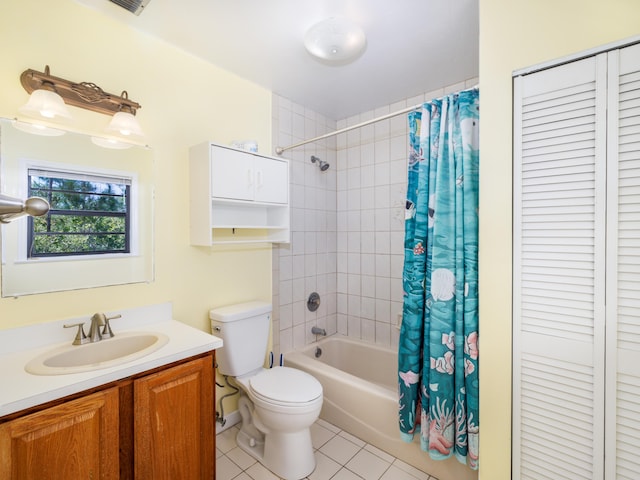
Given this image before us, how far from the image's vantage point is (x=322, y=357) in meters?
2.70

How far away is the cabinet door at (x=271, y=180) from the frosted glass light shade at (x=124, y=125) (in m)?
0.69

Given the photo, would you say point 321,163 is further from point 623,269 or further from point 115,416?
point 115,416

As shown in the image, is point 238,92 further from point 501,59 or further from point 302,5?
point 501,59

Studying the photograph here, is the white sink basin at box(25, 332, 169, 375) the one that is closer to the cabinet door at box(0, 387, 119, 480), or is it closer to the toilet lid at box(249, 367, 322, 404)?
the cabinet door at box(0, 387, 119, 480)

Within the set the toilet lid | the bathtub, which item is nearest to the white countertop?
the toilet lid

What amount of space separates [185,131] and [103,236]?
78cm

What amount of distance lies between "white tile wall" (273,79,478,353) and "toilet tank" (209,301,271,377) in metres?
0.35

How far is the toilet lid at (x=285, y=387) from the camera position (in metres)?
1.63

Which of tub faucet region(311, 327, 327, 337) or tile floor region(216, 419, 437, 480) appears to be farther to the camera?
tub faucet region(311, 327, 327, 337)

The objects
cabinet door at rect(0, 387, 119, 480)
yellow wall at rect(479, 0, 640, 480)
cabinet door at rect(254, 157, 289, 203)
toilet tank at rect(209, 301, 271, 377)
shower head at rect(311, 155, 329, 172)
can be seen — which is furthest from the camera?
shower head at rect(311, 155, 329, 172)

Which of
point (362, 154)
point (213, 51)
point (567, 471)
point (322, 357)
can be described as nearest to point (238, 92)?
point (213, 51)

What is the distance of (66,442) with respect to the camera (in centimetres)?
105

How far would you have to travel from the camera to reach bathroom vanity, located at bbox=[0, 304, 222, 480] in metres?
0.98

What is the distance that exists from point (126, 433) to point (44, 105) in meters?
1.41
